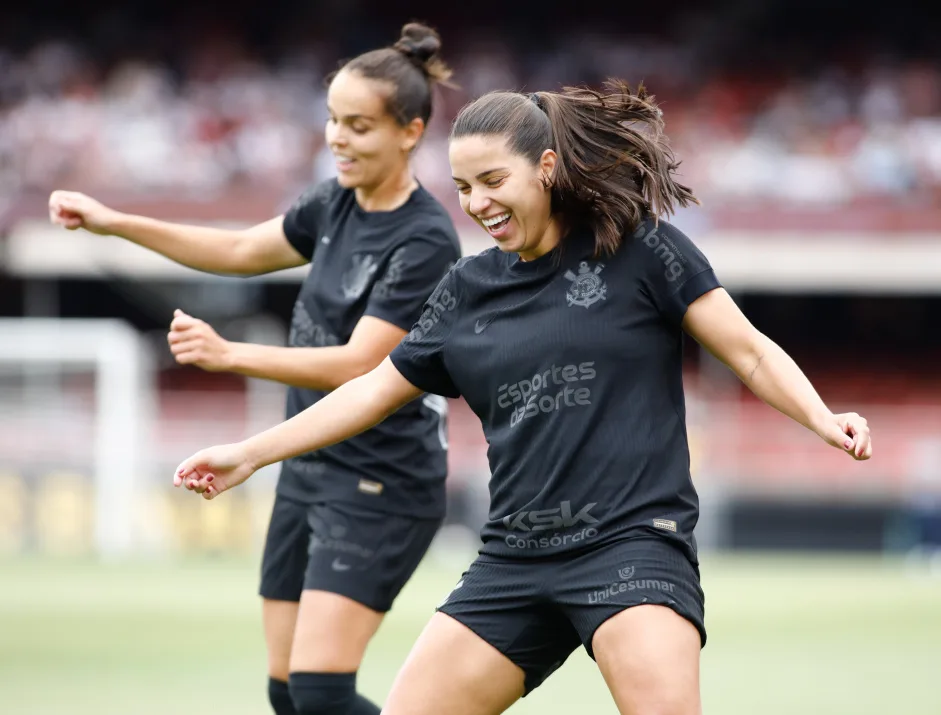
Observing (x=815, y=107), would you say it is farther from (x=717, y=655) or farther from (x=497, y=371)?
(x=497, y=371)

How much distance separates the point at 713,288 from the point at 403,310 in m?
1.42

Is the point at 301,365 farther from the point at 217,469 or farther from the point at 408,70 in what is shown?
the point at 408,70

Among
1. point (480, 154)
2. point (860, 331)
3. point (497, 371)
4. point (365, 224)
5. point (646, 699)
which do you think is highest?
point (860, 331)

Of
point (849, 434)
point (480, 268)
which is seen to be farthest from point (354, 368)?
point (849, 434)

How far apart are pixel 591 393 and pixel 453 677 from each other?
2.65 feet

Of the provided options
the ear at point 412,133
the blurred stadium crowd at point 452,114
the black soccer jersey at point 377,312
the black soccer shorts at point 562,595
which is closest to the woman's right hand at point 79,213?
the black soccer jersey at point 377,312

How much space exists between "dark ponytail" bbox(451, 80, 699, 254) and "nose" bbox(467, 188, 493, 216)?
139mm

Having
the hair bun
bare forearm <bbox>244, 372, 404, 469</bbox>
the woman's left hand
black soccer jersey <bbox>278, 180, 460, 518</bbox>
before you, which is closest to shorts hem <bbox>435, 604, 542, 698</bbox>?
bare forearm <bbox>244, 372, 404, 469</bbox>

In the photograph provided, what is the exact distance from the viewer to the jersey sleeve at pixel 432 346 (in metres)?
4.25

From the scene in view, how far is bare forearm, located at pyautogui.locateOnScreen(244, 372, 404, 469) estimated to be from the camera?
4.29m

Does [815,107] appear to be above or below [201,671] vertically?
above

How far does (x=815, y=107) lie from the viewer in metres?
23.7

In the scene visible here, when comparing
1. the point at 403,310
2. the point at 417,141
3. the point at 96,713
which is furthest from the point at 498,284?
the point at 96,713

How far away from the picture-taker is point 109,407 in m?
19.0
